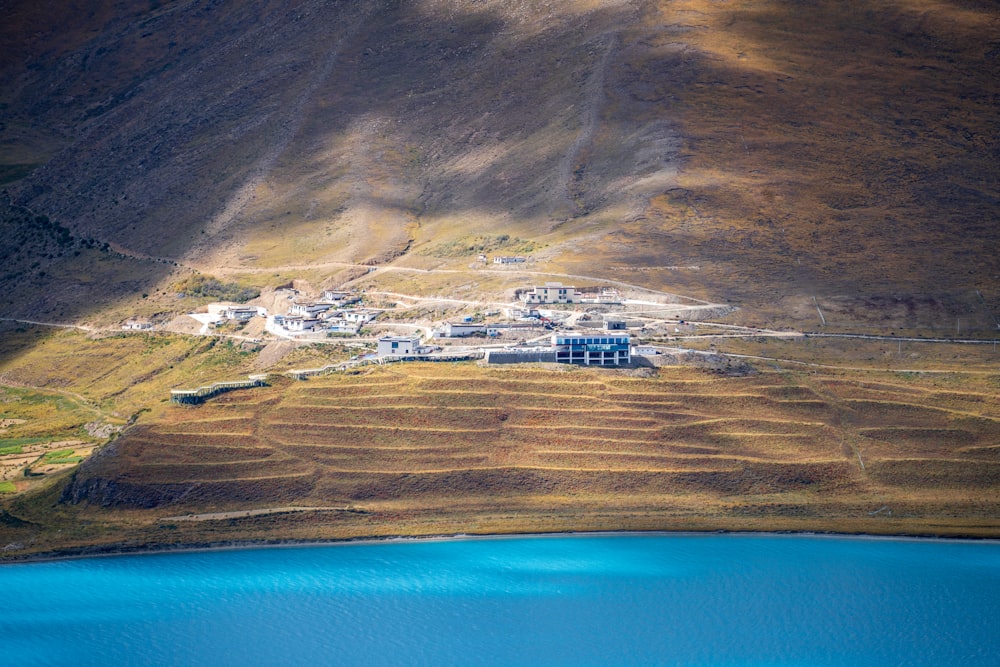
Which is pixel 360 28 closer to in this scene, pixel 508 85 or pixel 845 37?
pixel 508 85

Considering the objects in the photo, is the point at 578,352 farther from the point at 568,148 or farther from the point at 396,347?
the point at 568,148

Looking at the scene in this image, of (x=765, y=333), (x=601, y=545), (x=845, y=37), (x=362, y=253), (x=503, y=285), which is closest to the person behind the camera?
(x=601, y=545)

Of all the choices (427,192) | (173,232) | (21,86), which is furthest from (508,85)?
(21,86)

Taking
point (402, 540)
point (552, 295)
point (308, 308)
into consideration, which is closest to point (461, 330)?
point (552, 295)

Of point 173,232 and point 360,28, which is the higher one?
point 360,28

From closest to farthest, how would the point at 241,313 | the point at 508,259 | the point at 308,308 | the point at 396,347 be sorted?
1. the point at 396,347
2. the point at 308,308
3. the point at 241,313
4. the point at 508,259

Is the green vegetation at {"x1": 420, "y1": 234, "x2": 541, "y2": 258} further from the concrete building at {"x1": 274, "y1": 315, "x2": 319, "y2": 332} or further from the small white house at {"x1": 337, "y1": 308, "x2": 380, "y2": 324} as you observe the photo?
the concrete building at {"x1": 274, "y1": 315, "x2": 319, "y2": 332}

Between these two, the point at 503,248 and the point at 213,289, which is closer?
the point at 503,248
